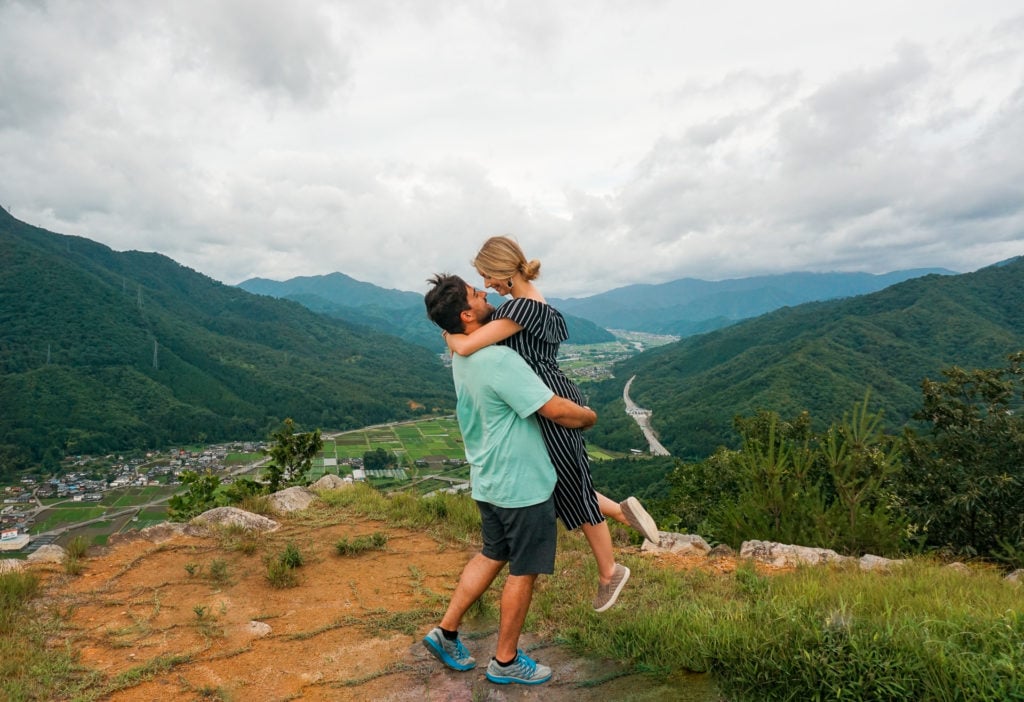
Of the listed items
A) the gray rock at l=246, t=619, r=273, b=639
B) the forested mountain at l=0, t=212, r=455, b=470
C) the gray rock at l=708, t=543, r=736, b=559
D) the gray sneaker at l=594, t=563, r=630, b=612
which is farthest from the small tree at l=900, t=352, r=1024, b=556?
the forested mountain at l=0, t=212, r=455, b=470

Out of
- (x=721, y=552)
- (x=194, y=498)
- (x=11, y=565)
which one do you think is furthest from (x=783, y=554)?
(x=194, y=498)

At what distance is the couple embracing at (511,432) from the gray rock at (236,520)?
3.48m

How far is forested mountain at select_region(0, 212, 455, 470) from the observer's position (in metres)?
64.3

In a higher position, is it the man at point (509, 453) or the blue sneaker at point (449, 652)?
the man at point (509, 453)

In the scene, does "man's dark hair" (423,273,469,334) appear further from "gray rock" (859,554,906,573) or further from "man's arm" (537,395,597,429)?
"gray rock" (859,554,906,573)

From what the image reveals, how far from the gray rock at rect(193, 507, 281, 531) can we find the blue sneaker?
11.3 feet

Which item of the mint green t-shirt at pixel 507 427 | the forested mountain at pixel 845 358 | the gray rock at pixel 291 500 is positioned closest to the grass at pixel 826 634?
the mint green t-shirt at pixel 507 427

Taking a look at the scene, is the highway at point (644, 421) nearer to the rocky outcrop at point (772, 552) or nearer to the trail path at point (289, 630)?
the rocky outcrop at point (772, 552)

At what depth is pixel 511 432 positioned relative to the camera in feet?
7.84

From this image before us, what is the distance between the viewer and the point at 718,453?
59.9 ft

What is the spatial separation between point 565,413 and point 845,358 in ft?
289

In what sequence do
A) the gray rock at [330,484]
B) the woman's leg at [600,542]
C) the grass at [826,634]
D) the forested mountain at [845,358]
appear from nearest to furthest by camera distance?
the grass at [826,634], the woman's leg at [600,542], the gray rock at [330,484], the forested mountain at [845,358]

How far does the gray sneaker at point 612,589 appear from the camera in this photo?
284cm

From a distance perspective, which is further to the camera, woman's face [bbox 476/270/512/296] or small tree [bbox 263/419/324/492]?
small tree [bbox 263/419/324/492]
